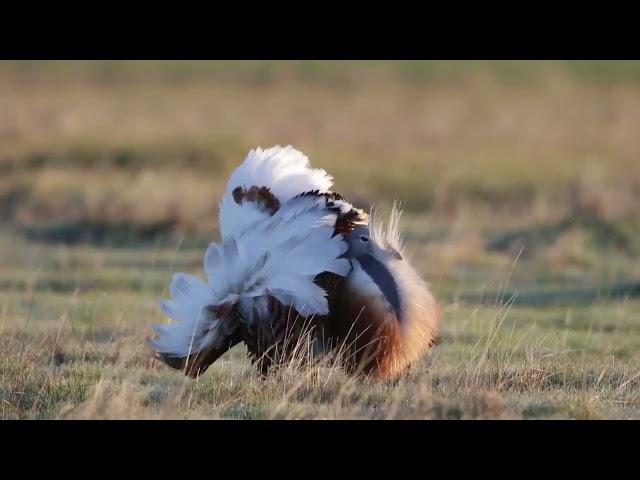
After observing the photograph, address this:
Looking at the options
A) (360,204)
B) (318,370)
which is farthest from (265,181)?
(360,204)

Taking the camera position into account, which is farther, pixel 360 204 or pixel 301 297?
pixel 360 204

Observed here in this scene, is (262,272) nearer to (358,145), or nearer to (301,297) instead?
→ (301,297)

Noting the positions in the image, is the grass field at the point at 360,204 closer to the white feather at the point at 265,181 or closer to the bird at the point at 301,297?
the bird at the point at 301,297

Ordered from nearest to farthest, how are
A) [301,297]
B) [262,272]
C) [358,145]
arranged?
[301,297]
[262,272]
[358,145]

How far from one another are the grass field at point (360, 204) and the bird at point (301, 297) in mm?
209

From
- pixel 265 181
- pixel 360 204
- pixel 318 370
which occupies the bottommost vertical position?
pixel 318 370

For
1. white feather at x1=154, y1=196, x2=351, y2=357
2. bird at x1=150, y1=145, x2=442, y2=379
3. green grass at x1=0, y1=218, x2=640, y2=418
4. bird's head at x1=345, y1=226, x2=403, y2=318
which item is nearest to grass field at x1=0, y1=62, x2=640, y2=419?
green grass at x1=0, y1=218, x2=640, y2=418

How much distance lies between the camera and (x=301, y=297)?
6.68m

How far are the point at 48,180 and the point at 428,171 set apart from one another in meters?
5.67

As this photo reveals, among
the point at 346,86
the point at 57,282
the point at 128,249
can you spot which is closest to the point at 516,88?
the point at 346,86

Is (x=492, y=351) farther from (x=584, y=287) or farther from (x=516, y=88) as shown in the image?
(x=516, y=88)

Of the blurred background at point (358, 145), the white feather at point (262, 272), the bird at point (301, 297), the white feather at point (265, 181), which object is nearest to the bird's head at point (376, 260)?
the bird at point (301, 297)

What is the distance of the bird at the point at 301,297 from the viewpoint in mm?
6793

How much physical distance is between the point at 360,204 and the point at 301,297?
7977mm
